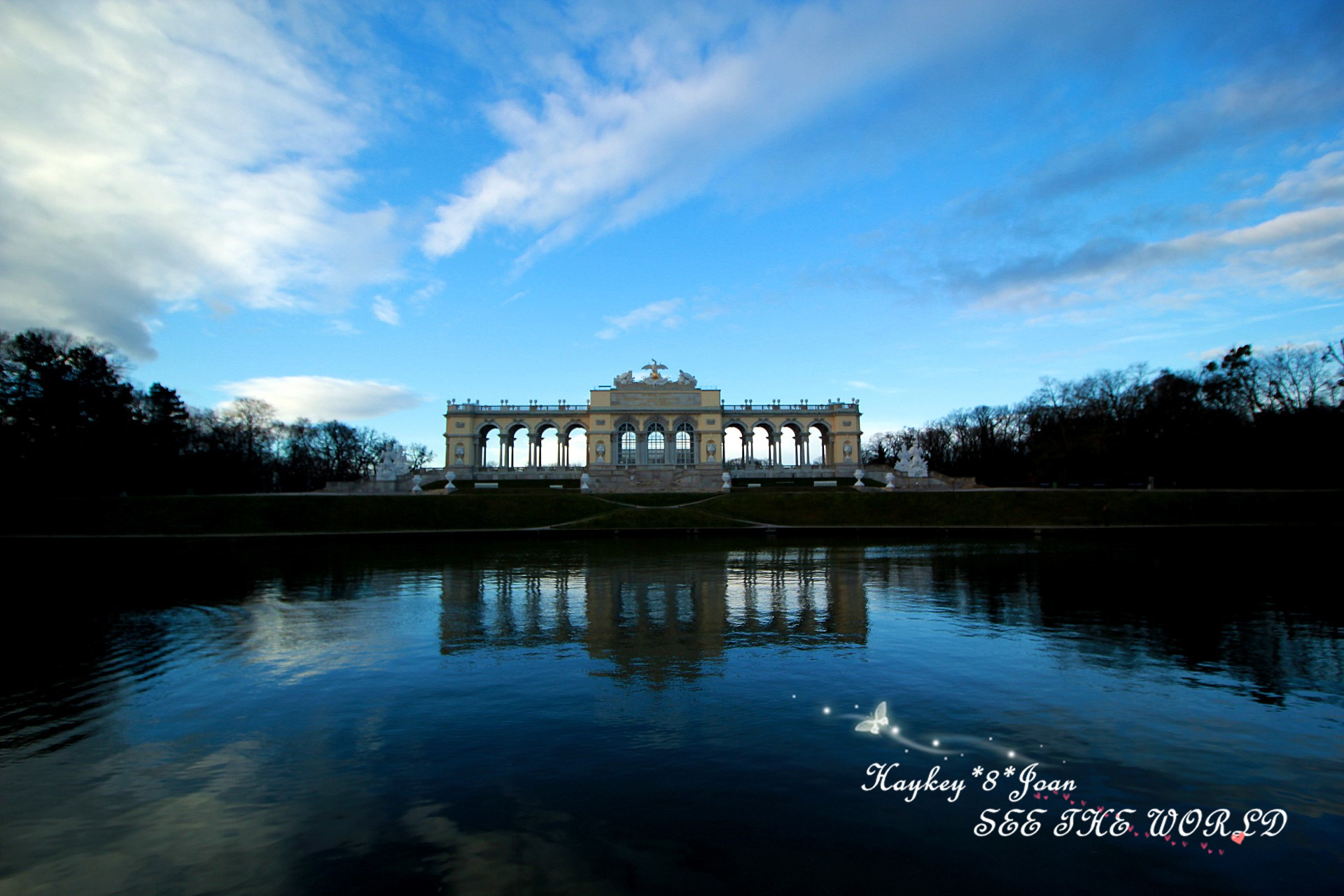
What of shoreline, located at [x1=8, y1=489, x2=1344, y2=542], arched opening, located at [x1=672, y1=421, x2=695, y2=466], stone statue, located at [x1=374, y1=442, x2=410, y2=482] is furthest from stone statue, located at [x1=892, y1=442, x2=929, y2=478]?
stone statue, located at [x1=374, y1=442, x2=410, y2=482]

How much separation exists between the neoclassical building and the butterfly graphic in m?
68.4

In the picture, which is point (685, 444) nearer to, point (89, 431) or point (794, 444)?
point (794, 444)

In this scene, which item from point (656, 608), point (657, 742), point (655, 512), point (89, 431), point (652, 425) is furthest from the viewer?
point (652, 425)

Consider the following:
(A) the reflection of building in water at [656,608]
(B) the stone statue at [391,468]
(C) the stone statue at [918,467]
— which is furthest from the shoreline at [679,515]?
(A) the reflection of building in water at [656,608]

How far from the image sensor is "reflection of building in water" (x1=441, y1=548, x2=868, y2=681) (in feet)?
38.6

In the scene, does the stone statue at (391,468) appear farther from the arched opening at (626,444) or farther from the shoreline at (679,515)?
the arched opening at (626,444)

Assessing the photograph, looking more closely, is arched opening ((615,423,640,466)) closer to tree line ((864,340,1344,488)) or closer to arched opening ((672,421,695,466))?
arched opening ((672,421,695,466))

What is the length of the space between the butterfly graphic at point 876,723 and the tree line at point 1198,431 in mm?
60161

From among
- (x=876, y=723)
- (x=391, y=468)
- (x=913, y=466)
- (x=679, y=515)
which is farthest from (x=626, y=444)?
(x=876, y=723)

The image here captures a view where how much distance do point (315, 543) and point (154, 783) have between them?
30823mm

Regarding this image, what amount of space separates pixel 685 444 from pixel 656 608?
6430cm

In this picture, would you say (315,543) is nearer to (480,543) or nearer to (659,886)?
(480,543)

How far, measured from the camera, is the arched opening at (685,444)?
78.4 metres

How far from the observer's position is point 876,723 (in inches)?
310
